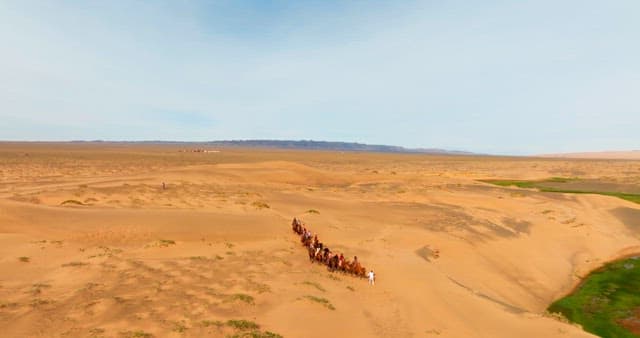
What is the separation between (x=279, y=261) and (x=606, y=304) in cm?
1593

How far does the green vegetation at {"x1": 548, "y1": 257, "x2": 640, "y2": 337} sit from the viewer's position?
19.1 metres

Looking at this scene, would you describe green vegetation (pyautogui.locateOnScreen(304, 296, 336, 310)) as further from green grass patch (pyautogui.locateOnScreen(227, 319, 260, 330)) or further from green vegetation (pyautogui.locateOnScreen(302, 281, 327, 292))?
green grass patch (pyautogui.locateOnScreen(227, 319, 260, 330))

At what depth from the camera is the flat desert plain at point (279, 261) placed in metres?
14.2

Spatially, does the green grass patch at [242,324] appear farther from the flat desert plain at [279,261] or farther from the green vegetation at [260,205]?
the green vegetation at [260,205]

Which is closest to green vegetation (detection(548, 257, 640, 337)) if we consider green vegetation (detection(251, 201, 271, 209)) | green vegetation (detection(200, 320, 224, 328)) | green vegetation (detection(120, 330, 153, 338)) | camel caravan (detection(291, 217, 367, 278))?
camel caravan (detection(291, 217, 367, 278))

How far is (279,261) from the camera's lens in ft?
69.9

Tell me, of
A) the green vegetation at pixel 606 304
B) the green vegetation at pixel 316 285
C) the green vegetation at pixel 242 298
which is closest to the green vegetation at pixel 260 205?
the green vegetation at pixel 316 285

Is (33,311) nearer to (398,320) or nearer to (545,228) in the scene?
(398,320)

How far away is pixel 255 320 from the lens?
14.1 meters

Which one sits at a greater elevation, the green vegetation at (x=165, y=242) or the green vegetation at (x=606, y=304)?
the green vegetation at (x=165, y=242)

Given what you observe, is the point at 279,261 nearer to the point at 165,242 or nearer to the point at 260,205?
the point at 165,242

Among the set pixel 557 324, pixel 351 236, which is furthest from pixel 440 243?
pixel 557 324

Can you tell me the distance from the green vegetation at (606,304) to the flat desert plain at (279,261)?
1014mm

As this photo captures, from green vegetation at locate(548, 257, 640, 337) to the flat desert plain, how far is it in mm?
1014
